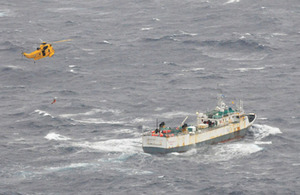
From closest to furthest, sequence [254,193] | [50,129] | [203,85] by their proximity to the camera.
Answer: [254,193]
[50,129]
[203,85]

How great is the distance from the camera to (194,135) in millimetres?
158250

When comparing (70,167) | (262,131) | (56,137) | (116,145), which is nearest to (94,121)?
(56,137)

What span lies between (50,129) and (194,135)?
33.2 meters

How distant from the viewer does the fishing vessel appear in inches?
6063

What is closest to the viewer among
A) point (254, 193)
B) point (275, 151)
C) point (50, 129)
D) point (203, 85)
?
point (254, 193)

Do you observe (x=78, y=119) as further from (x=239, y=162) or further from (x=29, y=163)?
(x=239, y=162)

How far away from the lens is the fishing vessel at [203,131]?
154m

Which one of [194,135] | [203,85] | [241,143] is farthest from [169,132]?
[203,85]

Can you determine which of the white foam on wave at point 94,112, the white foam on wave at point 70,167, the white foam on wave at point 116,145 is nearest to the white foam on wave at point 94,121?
the white foam on wave at point 94,112

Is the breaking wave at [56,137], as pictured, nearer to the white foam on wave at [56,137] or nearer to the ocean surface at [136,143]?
the white foam on wave at [56,137]

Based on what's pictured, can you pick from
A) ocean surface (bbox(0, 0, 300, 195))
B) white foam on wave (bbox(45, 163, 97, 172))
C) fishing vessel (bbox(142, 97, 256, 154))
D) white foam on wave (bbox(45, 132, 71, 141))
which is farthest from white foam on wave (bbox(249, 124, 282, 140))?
white foam on wave (bbox(45, 132, 71, 141))

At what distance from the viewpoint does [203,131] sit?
161125mm

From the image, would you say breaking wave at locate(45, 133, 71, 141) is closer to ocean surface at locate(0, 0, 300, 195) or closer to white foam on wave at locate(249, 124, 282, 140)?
ocean surface at locate(0, 0, 300, 195)

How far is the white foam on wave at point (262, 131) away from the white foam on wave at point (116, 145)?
83.3ft
